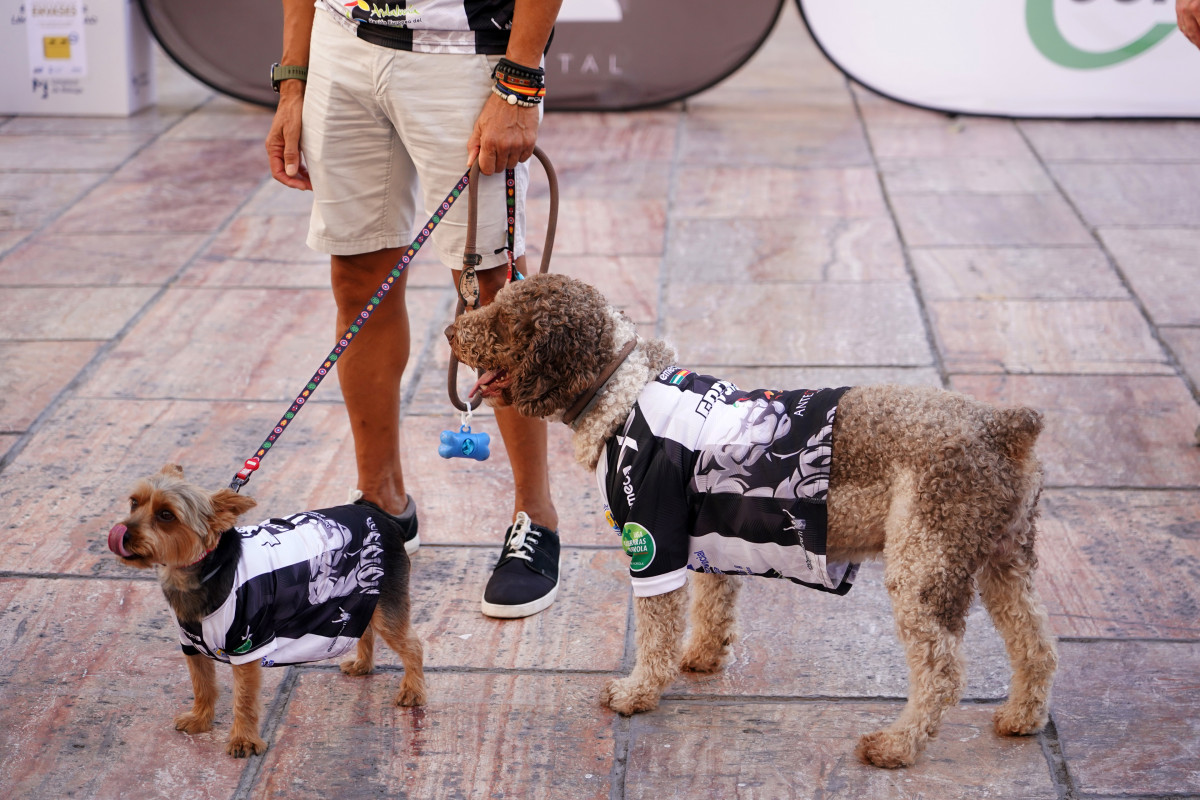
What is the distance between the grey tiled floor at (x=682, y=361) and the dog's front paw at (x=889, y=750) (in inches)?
1.4

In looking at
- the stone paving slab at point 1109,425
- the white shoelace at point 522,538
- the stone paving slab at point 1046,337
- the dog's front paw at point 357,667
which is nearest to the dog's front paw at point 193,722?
the dog's front paw at point 357,667

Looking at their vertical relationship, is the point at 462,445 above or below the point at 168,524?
below

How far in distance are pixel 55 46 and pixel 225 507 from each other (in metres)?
7.15

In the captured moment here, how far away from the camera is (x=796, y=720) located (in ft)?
9.80

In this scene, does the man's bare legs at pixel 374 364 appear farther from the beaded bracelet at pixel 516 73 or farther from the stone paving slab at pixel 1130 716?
the stone paving slab at pixel 1130 716

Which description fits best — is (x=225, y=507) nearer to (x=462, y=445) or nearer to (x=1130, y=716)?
(x=462, y=445)

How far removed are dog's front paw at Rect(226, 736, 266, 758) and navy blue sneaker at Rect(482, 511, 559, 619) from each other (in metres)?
0.81

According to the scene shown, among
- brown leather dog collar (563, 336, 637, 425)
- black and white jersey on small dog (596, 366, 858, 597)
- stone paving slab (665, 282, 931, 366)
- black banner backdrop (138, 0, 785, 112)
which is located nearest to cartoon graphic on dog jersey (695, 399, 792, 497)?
black and white jersey on small dog (596, 366, 858, 597)

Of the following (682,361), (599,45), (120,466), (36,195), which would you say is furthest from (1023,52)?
(120,466)

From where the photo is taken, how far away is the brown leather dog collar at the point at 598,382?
280cm

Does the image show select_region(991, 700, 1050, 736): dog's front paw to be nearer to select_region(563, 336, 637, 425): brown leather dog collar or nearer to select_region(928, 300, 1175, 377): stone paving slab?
select_region(563, 336, 637, 425): brown leather dog collar

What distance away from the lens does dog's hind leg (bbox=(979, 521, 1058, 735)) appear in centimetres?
282

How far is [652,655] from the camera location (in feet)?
9.71

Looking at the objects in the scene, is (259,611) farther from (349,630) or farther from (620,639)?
(620,639)
